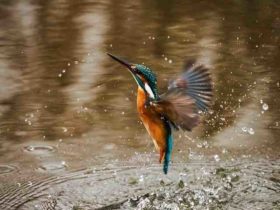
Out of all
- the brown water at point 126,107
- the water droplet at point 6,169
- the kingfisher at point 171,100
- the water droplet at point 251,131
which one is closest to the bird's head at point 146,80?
the kingfisher at point 171,100

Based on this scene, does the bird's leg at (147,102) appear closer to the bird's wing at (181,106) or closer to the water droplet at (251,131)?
the bird's wing at (181,106)

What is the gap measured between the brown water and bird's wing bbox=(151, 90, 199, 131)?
83 cm

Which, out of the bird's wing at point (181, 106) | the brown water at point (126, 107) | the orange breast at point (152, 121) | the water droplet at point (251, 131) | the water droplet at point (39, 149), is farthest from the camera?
the water droplet at point (251, 131)

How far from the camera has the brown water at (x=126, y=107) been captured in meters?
4.65

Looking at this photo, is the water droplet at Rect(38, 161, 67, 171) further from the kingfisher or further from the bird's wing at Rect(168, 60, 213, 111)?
the bird's wing at Rect(168, 60, 213, 111)

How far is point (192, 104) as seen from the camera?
147 inches

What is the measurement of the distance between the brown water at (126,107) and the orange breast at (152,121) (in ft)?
1.83

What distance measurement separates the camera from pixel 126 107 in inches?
245

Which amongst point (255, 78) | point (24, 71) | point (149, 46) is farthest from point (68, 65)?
point (255, 78)

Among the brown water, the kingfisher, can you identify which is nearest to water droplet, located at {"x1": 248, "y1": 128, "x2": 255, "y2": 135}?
the brown water

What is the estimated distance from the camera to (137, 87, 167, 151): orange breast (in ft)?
12.6

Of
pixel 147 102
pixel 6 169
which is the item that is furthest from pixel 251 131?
pixel 147 102

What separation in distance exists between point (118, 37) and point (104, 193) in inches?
164

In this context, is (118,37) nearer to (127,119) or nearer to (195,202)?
(127,119)
